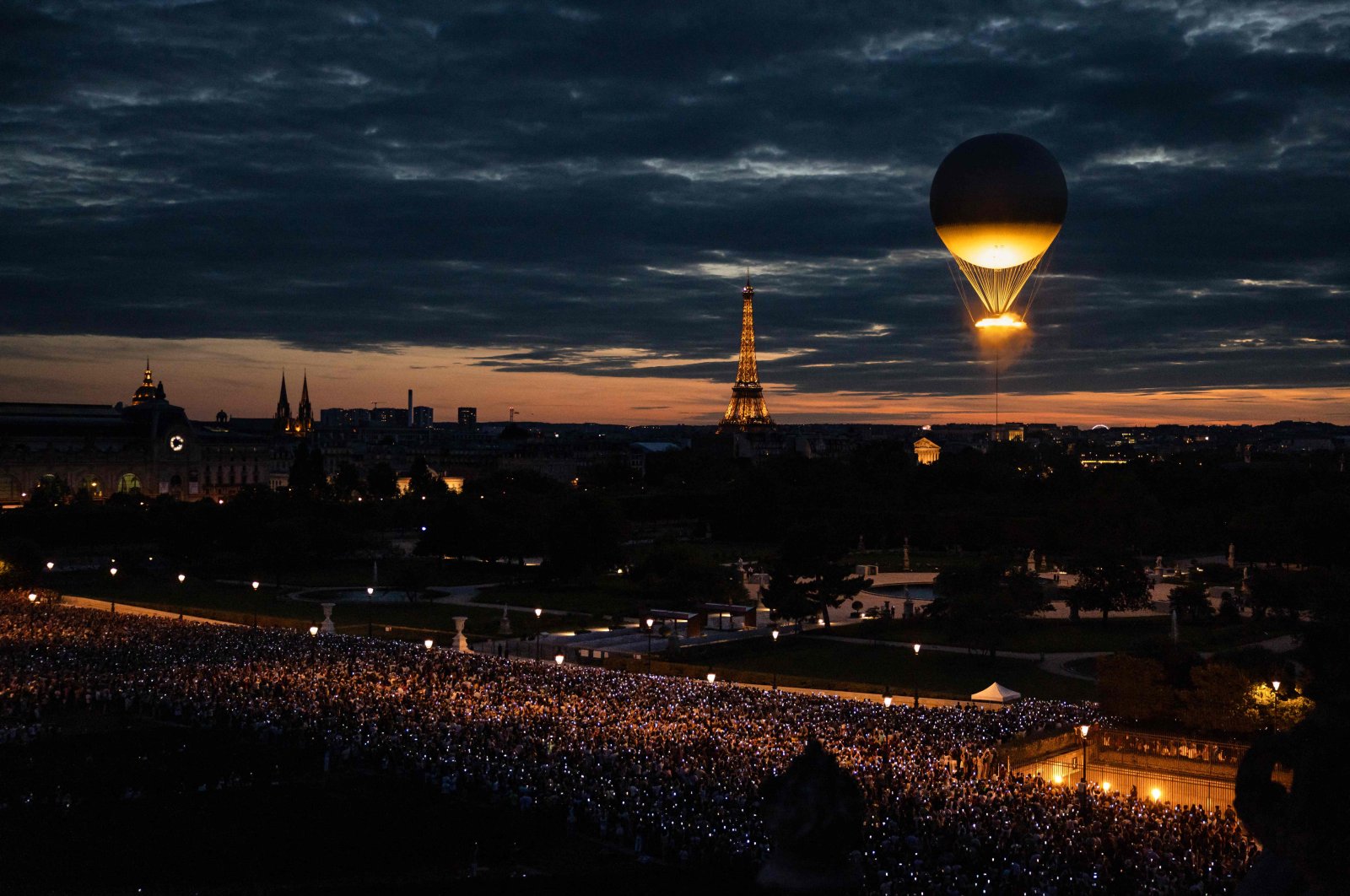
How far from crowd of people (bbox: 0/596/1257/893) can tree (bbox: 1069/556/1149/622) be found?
2487 cm

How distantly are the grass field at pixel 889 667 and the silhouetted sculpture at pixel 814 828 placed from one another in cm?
3175

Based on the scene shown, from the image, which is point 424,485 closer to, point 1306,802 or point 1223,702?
point 1223,702

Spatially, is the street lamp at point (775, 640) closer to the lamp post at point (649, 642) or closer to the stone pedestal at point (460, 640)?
the lamp post at point (649, 642)

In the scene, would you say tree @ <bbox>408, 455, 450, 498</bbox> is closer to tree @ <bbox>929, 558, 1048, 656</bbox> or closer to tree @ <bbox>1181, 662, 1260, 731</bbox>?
tree @ <bbox>929, 558, 1048, 656</bbox>

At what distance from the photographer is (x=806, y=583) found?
54.8m

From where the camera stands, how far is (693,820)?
21672 mm

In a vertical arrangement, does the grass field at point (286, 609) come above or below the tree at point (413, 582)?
below

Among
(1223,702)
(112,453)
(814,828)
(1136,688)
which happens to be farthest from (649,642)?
(112,453)

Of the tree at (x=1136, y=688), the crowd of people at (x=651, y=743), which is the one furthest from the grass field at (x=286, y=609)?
the tree at (x=1136, y=688)

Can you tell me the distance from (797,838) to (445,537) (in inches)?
2968

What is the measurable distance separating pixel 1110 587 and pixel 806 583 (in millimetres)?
12959

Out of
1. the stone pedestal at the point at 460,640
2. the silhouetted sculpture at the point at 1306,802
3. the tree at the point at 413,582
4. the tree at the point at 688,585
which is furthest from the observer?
the tree at the point at 413,582

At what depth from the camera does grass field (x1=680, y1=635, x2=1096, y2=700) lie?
39.8 meters

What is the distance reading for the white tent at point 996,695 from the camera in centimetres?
3522
